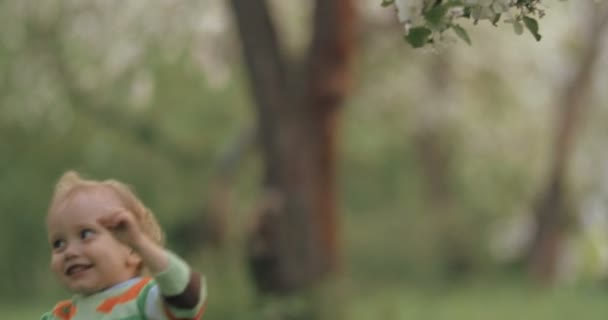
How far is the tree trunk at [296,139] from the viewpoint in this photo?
43.0 feet

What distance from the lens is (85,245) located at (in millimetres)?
3871

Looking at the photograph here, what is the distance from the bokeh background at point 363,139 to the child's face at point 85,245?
35.1ft

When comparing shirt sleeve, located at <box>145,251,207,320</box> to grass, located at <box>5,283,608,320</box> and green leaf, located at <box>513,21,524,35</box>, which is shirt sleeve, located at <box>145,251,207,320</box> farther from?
grass, located at <box>5,283,608,320</box>

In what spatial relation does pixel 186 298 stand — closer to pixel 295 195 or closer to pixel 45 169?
pixel 295 195

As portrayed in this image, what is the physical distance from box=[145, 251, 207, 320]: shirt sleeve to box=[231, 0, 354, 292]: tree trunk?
9274mm

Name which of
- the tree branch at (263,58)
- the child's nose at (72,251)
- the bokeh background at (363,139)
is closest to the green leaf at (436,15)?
the child's nose at (72,251)

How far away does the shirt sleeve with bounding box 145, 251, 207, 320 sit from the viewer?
12.0 feet

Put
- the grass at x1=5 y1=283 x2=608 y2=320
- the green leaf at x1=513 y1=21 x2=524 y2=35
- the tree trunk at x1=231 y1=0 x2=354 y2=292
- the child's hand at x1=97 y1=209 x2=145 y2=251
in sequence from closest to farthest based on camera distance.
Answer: the green leaf at x1=513 y1=21 x2=524 y2=35, the child's hand at x1=97 y1=209 x2=145 y2=251, the tree trunk at x1=231 y1=0 x2=354 y2=292, the grass at x1=5 y1=283 x2=608 y2=320

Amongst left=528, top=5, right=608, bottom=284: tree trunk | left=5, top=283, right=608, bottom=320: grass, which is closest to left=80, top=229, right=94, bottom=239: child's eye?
left=5, top=283, right=608, bottom=320: grass

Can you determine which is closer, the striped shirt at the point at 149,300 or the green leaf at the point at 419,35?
the green leaf at the point at 419,35

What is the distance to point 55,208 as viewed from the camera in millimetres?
3959

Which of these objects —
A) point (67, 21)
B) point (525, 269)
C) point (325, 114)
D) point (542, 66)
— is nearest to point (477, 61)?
point (542, 66)

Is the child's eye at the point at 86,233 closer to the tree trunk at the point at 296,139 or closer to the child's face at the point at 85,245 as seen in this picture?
the child's face at the point at 85,245

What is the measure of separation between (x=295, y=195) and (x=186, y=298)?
32.5 ft
